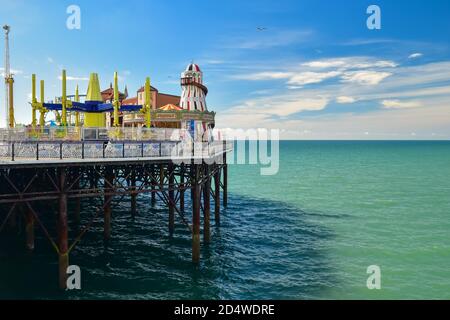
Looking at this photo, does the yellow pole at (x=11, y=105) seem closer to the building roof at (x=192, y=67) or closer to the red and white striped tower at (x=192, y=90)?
the red and white striped tower at (x=192, y=90)

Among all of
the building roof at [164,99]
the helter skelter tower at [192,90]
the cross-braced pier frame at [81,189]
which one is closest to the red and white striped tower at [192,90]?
the helter skelter tower at [192,90]

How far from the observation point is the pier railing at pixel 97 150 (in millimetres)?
19781

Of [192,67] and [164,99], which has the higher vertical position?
[192,67]

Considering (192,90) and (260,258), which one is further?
(192,90)

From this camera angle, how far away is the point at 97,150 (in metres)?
21.0

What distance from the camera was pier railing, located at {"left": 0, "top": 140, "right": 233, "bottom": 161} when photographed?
19.8m

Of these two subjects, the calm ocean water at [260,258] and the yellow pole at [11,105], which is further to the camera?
the yellow pole at [11,105]

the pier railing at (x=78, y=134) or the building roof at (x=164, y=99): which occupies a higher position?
the building roof at (x=164, y=99)

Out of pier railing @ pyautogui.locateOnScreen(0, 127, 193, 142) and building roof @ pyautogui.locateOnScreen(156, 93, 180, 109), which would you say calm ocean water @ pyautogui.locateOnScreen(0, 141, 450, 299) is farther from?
building roof @ pyautogui.locateOnScreen(156, 93, 180, 109)

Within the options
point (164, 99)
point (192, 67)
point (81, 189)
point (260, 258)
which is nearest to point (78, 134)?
point (81, 189)

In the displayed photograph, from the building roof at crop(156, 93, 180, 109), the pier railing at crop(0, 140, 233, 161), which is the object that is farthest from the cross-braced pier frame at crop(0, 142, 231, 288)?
the building roof at crop(156, 93, 180, 109)

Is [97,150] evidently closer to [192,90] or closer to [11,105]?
[11,105]
